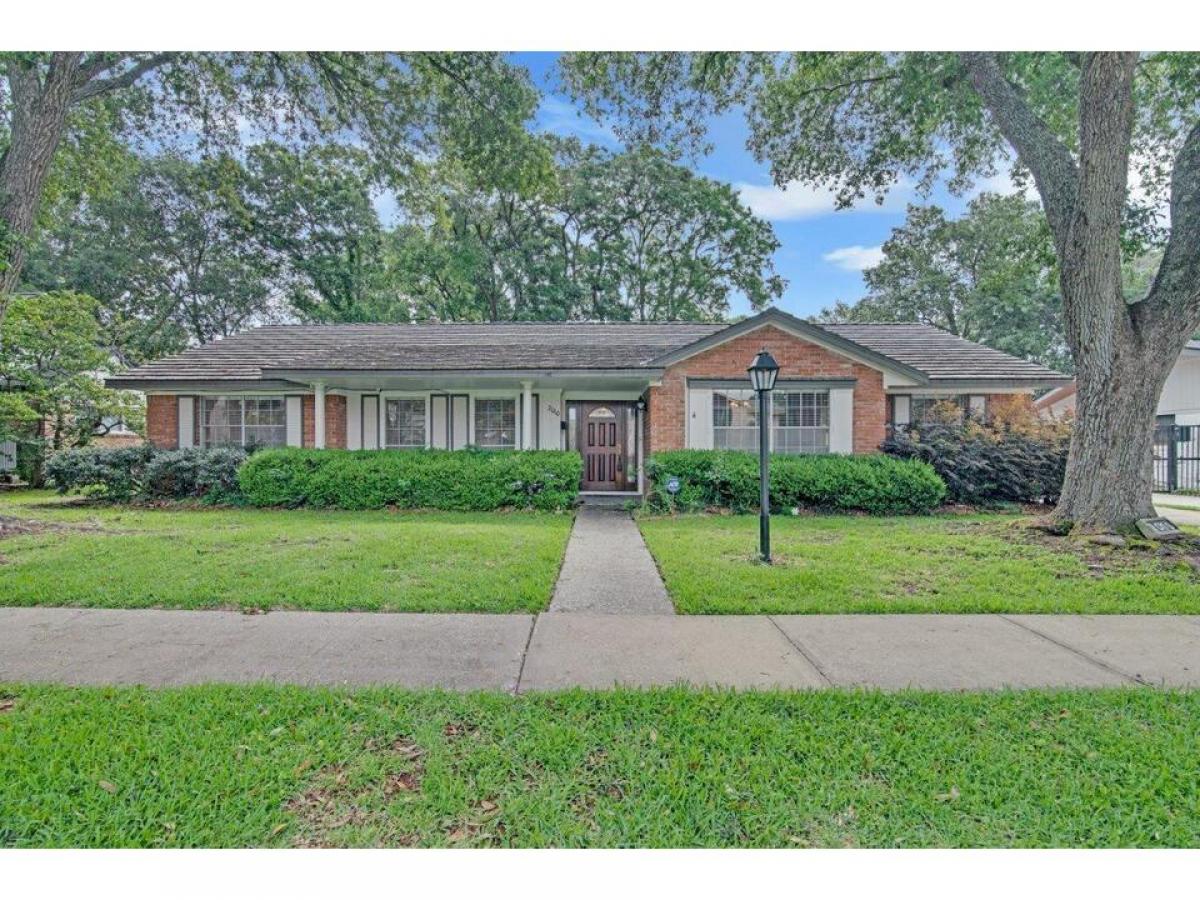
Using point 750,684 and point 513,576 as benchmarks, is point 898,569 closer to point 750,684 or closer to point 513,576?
point 750,684

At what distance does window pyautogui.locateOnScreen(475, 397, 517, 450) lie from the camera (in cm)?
1380

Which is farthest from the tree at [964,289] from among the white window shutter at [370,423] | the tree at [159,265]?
the tree at [159,265]

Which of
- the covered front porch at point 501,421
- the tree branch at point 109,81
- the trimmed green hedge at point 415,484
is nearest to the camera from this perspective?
the tree branch at point 109,81

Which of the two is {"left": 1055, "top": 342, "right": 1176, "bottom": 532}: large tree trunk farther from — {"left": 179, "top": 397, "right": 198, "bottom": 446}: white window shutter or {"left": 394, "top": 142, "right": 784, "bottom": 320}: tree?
{"left": 394, "top": 142, "right": 784, "bottom": 320}: tree

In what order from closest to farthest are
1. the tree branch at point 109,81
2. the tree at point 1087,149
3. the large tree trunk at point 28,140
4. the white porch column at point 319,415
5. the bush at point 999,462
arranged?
the tree at point 1087,149
the large tree trunk at point 28,140
the tree branch at point 109,81
the bush at point 999,462
the white porch column at point 319,415

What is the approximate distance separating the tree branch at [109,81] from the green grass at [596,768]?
27.8 feet

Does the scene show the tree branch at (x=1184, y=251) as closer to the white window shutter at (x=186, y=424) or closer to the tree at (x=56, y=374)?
the white window shutter at (x=186, y=424)

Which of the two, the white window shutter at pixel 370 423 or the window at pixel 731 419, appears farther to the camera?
the white window shutter at pixel 370 423

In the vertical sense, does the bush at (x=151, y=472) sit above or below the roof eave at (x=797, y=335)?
below

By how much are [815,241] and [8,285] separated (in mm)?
14803

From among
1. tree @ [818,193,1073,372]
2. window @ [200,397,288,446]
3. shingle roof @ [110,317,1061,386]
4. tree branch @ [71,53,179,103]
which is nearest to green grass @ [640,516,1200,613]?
shingle roof @ [110,317,1061,386]

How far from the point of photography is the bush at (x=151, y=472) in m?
11.3

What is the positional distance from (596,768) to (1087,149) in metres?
9.72

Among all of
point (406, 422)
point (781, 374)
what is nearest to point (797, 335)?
point (781, 374)
